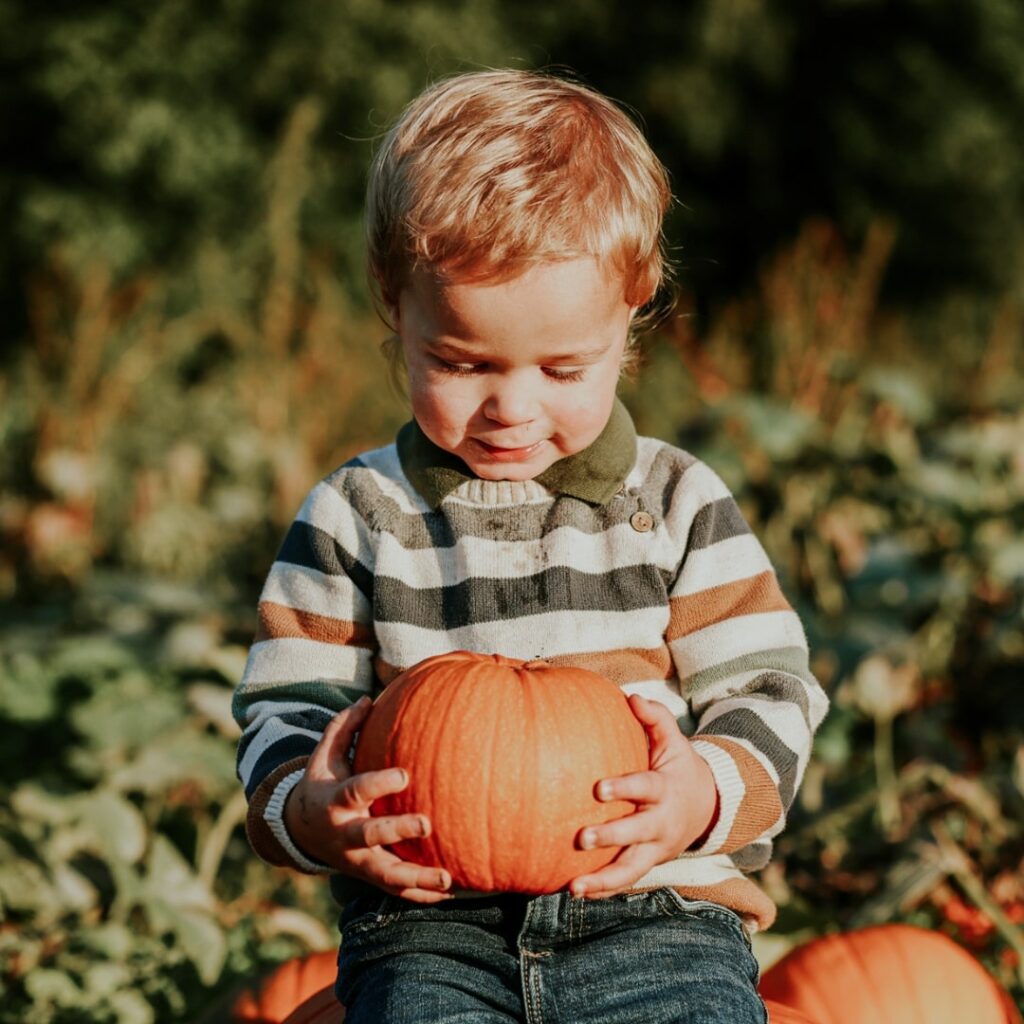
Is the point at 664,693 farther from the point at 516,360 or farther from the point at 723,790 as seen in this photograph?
the point at 516,360

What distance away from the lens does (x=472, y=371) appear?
1904mm

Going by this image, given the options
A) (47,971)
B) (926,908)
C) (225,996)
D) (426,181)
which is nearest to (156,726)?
(47,971)

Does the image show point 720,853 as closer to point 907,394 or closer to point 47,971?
point 47,971

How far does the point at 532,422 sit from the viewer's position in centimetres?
195

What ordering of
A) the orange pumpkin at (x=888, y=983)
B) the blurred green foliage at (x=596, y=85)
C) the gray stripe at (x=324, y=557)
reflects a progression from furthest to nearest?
the blurred green foliage at (x=596, y=85) → the orange pumpkin at (x=888, y=983) → the gray stripe at (x=324, y=557)

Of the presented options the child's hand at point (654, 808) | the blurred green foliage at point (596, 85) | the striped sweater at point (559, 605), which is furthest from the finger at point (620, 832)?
the blurred green foliage at point (596, 85)

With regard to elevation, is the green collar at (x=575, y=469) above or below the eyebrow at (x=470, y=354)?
below

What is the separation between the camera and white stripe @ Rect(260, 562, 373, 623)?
2111mm

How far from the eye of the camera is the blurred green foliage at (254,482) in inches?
125

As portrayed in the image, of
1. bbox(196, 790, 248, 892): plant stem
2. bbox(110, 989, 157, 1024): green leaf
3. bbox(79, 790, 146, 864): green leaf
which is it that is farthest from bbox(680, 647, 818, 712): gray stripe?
bbox(79, 790, 146, 864): green leaf

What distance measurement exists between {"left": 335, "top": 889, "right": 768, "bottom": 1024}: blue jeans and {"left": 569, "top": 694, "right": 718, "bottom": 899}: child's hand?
3.5 inches

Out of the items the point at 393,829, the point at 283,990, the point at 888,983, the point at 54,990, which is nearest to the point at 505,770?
the point at 393,829

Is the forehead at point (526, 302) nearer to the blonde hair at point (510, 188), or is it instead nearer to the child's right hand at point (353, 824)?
the blonde hair at point (510, 188)

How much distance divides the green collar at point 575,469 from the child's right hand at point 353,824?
0.43 meters
